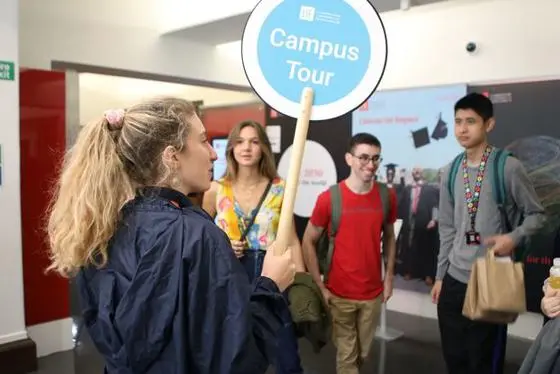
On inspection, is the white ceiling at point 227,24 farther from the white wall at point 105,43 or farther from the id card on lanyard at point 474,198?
the id card on lanyard at point 474,198

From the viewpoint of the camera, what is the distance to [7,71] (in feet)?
10.3

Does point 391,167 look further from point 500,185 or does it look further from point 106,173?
point 106,173

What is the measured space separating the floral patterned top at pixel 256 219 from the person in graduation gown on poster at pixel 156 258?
109 centimetres

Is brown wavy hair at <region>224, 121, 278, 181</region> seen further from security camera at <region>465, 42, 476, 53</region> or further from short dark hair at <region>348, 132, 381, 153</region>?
security camera at <region>465, 42, 476, 53</region>

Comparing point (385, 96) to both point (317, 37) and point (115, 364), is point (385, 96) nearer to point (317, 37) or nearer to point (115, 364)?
point (317, 37)

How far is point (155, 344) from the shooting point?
1072mm

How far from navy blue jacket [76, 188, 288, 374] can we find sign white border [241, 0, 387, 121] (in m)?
0.42

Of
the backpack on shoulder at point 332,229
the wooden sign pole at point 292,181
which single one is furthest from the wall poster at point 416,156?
the wooden sign pole at point 292,181

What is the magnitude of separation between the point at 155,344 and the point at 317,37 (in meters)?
0.84

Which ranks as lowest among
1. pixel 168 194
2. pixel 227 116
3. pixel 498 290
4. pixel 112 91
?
pixel 498 290

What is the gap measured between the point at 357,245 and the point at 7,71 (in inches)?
91.9

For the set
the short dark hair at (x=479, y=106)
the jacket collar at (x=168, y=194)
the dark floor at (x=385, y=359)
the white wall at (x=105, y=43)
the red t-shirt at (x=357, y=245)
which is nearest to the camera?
the jacket collar at (x=168, y=194)

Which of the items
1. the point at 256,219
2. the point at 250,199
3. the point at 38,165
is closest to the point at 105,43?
the point at 38,165

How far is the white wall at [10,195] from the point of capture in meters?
3.14
